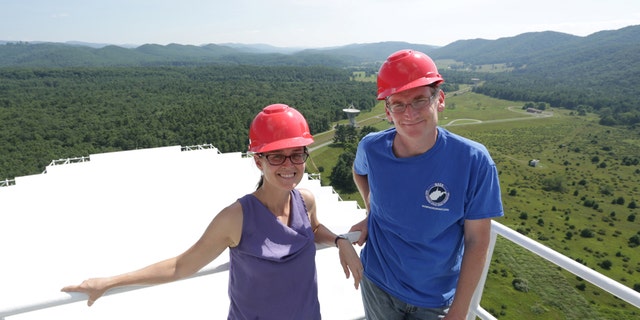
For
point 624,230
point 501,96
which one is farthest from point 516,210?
point 501,96

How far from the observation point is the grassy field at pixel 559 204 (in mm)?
31188

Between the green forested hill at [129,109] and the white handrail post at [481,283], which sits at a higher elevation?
the white handrail post at [481,283]

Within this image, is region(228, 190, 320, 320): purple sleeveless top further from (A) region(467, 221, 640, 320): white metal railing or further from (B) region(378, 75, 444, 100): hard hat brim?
(A) region(467, 221, 640, 320): white metal railing

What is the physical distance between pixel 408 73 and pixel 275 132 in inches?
34.9

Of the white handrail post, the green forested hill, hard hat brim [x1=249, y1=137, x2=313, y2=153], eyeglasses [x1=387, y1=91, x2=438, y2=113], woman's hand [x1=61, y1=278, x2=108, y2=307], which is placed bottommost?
the green forested hill

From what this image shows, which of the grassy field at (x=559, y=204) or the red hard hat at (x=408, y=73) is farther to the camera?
the grassy field at (x=559, y=204)

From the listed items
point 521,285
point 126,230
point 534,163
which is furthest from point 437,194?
point 534,163

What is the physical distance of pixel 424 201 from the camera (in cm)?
222

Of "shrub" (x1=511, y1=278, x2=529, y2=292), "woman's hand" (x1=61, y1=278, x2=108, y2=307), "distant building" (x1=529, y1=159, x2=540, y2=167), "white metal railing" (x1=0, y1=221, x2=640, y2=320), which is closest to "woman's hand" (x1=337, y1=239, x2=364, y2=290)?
"white metal railing" (x1=0, y1=221, x2=640, y2=320)

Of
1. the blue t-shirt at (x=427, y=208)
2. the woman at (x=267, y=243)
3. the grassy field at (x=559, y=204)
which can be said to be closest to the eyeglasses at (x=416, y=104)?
the blue t-shirt at (x=427, y=208)

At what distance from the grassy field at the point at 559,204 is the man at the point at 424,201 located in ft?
2.97

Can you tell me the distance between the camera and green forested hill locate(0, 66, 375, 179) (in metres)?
55.8

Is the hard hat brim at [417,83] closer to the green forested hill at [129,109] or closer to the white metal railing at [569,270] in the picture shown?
the white metal railing at [569,270]

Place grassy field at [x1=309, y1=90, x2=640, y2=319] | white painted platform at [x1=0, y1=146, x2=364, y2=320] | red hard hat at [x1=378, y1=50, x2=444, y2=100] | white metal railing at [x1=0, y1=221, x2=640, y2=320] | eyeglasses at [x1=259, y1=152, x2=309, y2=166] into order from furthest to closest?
grassy field at [x1=309, y1=90, x2=640, y2=319] → white painted platform at [x1=0, y1=146, x2=364, y2=320] → red hard hat at [x1=378, y1=50, x2=444, y2=100] → eyeglasses at [x1=259, y1=152, x2=309, y2=166] → white metal railing at [x1=0, y1=221, x2=640, y2=320]
